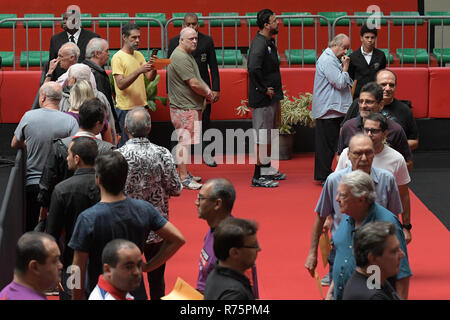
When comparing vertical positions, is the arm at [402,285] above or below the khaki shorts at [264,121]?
below

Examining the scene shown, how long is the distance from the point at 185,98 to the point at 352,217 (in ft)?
17.5

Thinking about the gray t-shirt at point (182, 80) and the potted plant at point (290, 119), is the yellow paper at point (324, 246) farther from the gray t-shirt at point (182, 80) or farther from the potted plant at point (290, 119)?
the potted plant at point (290, 119)

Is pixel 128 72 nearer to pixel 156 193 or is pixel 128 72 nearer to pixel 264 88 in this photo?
pixel 264 88

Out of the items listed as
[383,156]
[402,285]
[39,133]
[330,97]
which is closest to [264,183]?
[330,97]

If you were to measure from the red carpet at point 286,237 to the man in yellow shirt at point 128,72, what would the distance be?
121cm

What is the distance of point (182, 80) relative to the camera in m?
9.88

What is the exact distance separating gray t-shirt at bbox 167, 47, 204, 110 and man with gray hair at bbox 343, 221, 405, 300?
5.98 meters

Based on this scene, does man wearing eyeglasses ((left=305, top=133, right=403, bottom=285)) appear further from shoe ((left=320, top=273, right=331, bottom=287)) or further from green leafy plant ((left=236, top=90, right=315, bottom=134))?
green leafy plant ((left=236, top=90, right=315, bottom=134))

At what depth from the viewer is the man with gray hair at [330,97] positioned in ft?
31.6

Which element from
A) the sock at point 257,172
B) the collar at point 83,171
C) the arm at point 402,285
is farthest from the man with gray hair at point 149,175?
the sock at point 257,172

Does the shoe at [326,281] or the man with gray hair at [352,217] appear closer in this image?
the man with gray hair at [352,217]

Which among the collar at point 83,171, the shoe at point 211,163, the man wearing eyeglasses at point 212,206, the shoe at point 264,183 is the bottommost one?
the shoe at point 264,183

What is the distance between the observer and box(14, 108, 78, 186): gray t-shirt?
6.65 meters

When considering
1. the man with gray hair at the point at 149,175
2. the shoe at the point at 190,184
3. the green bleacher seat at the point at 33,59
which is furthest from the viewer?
the green bleacher seat at the point at 33,59
